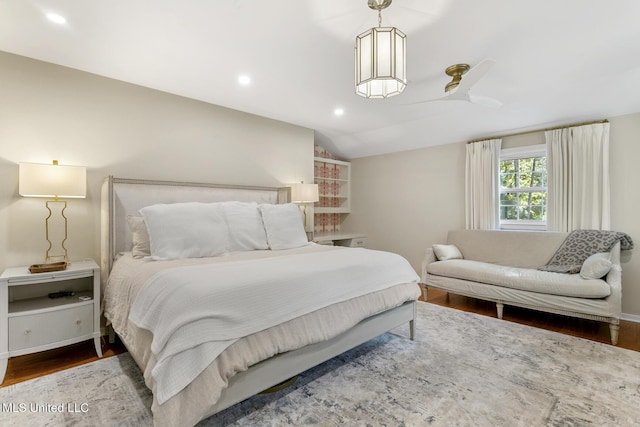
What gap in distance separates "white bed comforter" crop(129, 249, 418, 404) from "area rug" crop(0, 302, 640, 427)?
563 millimetres

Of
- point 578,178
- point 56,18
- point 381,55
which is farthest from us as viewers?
point 578,178

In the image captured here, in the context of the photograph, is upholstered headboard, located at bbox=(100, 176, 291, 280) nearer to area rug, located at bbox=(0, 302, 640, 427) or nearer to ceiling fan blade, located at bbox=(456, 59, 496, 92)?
area rug, located at bbox=(0, 302, 640, 427)

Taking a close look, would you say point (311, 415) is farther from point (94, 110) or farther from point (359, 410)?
point (94, 110)

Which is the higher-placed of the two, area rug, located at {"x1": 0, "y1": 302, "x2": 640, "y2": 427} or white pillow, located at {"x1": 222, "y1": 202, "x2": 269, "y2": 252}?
white pillow, located at {"x1": 222, "y1": 202, "x2": 269, "y2": 252}

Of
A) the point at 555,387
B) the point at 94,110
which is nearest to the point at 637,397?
the point at 555,387

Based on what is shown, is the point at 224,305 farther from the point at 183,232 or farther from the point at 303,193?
the point at 303,193

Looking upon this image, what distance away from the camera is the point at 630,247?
124 inches

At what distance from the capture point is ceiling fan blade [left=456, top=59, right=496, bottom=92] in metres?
2.05

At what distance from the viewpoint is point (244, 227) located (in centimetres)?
303

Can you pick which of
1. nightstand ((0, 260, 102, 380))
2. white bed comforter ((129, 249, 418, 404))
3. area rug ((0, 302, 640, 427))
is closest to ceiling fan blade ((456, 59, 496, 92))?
white bed comforter ((129, 249, 418, 404))

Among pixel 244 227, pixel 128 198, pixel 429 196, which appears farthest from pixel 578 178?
pixel 128 198

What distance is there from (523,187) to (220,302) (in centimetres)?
435

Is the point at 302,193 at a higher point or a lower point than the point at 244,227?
higher

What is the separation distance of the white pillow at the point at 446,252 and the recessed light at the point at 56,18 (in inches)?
171
